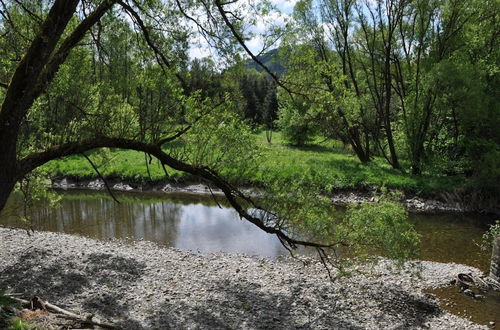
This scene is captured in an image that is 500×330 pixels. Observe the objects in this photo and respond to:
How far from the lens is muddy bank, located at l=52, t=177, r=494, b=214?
2245cm

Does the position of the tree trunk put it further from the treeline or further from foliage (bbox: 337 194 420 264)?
the treeline

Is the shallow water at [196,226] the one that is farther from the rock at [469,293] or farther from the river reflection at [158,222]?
the rock at [469,293]

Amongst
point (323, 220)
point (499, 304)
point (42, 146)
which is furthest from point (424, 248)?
point (42, 146)

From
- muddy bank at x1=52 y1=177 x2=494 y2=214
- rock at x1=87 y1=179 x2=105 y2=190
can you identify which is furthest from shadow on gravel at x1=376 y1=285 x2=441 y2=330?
rock at x1=87 y1=179 x2=105 y2=190

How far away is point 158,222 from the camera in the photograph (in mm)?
20312

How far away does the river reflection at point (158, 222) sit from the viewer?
16938 mm

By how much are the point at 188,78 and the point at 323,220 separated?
4712 mm

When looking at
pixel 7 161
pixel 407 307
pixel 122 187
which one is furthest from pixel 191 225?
pixel 7 161

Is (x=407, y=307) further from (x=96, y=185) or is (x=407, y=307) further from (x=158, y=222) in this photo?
(x=96, y=185)

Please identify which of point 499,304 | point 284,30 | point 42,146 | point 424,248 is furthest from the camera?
point 424,248

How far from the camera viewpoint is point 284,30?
8555 millimetres

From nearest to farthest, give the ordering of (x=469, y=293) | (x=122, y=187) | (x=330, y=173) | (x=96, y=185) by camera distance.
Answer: (x=469, y=293) → (x=330, y=173) → (x=122, y=187) → (x=96, y=185)

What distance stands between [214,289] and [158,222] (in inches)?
381

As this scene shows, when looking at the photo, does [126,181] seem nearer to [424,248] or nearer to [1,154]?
[424,248]
